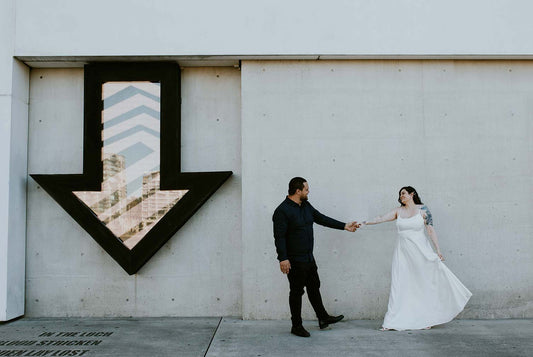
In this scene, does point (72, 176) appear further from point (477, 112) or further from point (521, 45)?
point (521, 45)

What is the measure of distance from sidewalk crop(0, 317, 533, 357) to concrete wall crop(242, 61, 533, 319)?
0.59 meters

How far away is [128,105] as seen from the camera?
739 cm

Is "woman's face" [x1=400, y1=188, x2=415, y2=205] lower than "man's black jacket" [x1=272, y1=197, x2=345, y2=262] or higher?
higher

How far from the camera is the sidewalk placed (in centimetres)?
530

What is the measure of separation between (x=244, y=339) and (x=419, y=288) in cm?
232

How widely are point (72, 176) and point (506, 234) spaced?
253 inches

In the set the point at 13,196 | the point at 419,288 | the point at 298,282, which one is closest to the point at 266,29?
the point at 298,282

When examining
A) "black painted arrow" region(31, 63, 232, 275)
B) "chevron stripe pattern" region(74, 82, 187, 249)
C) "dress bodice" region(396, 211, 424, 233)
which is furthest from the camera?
"chevron stripe pattern" region(74, 82, 187, 249)

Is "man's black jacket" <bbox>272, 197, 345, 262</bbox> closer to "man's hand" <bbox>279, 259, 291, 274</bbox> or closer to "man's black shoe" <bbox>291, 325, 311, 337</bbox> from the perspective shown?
"man's hand" <bbox>279, 259, 291, 274</bbox>

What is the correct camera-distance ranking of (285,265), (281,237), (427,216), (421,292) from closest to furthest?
(285,265), (281,237), (421,292), (427,216)

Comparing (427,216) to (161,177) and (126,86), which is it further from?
(126,86)

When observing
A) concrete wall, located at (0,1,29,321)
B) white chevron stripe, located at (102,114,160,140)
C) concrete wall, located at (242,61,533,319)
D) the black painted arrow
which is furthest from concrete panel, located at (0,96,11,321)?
concrete wall, located at (242,61,533,319)

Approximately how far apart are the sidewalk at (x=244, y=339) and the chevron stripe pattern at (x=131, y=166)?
1.45 metres

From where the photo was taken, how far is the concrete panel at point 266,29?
23.0 feet
